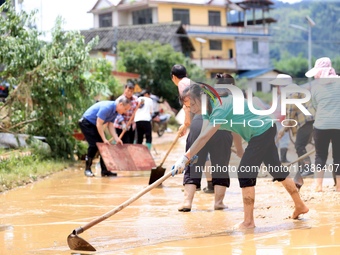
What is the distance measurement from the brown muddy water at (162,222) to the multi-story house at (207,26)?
1611 inches

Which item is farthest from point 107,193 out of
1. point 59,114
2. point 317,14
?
point 317,14

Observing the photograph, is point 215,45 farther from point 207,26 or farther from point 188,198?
point 188,198

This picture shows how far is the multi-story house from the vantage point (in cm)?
5241

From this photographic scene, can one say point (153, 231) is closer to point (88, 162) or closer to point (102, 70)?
point (88, 162)

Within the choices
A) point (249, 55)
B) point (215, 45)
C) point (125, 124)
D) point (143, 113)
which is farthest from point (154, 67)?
point (125, 124)

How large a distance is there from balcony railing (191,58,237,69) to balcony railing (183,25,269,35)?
6.69 ft

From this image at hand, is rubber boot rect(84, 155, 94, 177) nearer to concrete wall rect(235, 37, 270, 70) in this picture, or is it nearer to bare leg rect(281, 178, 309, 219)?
bare leg rect(281, 178, 309, 219)

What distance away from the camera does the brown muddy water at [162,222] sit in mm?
5957

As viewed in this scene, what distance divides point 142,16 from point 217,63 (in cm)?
666

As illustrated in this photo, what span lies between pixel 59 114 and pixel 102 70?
180 inches

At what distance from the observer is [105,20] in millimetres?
55750

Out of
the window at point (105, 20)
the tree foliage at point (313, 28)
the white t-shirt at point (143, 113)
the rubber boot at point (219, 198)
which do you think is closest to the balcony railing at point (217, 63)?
the window at point (105, 20)

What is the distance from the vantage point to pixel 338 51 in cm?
8206

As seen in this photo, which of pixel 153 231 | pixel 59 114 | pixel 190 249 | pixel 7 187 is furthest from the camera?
pixel 59 114
